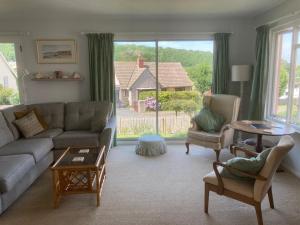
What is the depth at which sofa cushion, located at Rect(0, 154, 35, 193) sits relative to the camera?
89.2 inches

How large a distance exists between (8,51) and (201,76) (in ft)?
12.2

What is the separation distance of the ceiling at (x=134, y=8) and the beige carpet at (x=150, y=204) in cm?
245

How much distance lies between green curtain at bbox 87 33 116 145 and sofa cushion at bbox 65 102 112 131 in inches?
10.5

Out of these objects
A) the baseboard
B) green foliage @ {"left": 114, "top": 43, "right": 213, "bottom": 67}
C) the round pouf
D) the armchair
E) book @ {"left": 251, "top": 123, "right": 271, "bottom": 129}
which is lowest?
the baseboard

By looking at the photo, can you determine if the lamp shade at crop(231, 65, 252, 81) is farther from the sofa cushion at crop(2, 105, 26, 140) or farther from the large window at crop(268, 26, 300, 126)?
the sofa cushion at crop(2, 105, 26, 140)

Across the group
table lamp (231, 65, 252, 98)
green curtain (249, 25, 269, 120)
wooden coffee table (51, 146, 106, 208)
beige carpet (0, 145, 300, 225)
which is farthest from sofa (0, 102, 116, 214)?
green curtain (249, 25, 269, 120)

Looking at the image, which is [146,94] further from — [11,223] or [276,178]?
[11,223]

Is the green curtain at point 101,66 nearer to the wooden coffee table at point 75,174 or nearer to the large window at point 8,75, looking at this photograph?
the large window at point 8,75

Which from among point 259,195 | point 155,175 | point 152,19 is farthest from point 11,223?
point 152,19

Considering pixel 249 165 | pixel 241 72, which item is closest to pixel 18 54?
pixel 241 72

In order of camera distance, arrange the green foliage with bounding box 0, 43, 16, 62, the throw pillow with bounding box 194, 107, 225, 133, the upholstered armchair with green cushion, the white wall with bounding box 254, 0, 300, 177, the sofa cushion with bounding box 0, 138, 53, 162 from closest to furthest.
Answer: the sofa cushion with bounding box 0, 138, 53, 162, the white wall with bounding box 254, 0, 300, 177, the upholstered armchair with green cushion, the throw pillow with bounding box 194, 107, 225, 133, the green foliage with bounding box 0, 43, 16, 62

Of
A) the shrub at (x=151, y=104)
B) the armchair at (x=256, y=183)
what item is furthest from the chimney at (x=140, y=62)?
the armchair at (x=256, y=183)

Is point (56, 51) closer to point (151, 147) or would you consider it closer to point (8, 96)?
point (8, 96)

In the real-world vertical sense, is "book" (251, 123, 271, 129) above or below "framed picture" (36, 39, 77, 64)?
below
